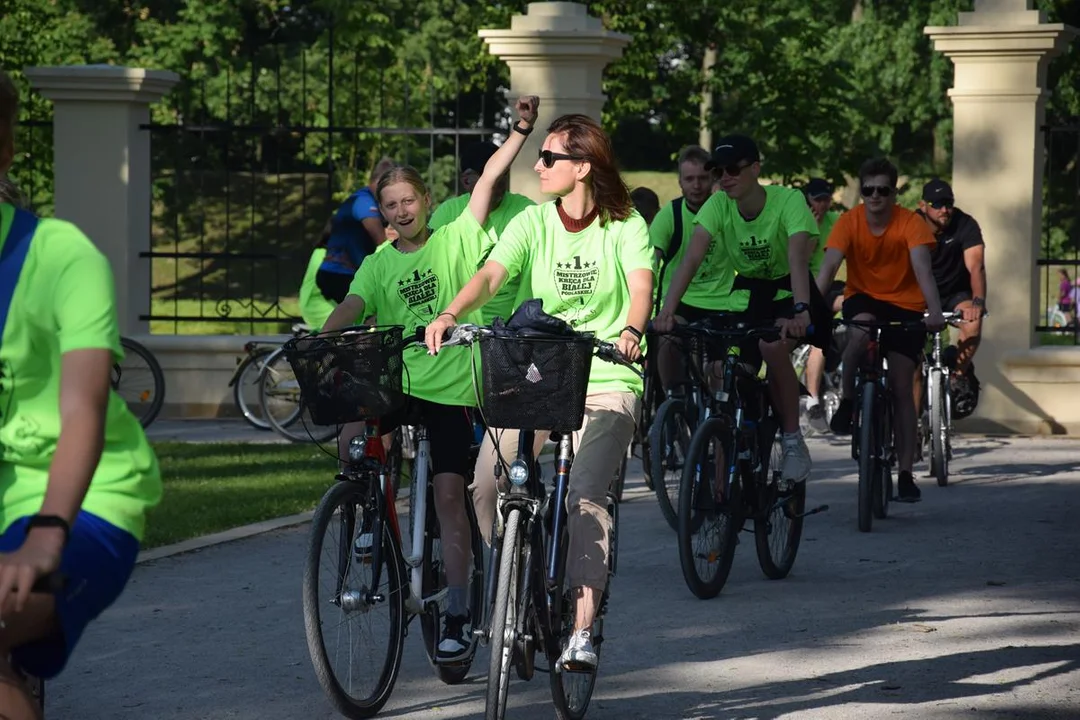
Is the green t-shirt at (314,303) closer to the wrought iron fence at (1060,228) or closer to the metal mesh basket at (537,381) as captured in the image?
the wrought iron fence at (1060,228)

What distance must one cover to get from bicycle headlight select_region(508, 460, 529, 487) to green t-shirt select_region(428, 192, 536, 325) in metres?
1.84

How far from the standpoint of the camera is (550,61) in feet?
47.4

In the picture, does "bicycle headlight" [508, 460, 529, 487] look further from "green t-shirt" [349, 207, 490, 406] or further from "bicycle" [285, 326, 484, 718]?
"green t-shirt" [349, 207, 490, 406]

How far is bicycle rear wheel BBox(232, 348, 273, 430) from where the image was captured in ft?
46.7

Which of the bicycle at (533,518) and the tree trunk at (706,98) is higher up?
the tree trunk at (706,98)

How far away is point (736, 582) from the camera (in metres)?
7.88

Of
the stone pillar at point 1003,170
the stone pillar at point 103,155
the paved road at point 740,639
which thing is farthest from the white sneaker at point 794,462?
the stone pillar at point 103,155

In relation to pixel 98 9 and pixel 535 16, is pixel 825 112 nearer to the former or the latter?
pixel 535 16

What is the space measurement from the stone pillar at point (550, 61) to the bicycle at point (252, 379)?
229cm

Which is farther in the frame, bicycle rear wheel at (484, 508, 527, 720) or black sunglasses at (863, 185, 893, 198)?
black sunglasses at (863, 185, 893, 198)

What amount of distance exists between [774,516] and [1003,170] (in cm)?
726

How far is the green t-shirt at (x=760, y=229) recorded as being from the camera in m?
8.35

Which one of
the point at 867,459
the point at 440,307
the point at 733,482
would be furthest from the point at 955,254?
the point at 440,307

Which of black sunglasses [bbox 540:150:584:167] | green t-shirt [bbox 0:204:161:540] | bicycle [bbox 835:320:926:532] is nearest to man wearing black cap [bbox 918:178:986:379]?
bicycle [bbox 835:320:926:532]
